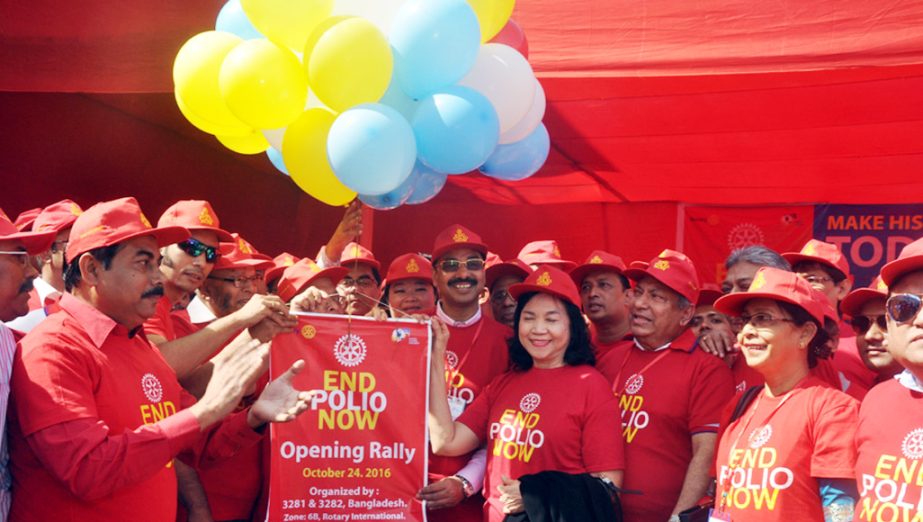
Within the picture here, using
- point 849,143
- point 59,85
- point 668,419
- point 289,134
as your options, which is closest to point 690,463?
point 668,419

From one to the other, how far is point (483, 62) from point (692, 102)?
2.11 meters

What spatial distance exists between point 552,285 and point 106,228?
184 cm

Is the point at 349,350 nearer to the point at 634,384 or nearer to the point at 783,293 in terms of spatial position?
the point at 634,384

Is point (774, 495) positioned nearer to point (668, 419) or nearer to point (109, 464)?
point (668, 419)

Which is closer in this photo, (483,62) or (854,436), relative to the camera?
(854,436)

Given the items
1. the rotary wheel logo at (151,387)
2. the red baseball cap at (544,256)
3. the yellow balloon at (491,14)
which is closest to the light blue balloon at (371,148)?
the yellow balloon at (491,14)

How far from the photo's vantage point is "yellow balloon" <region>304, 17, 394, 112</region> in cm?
366

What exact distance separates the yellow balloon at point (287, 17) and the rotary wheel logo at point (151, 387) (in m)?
1.37

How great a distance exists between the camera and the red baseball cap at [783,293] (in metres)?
3.49

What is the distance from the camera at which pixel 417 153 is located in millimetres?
3969

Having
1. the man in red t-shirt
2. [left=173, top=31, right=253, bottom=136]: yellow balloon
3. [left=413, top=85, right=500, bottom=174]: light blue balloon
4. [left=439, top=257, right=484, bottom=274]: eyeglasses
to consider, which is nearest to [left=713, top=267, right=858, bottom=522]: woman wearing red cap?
[left=413, top=85, right=500, bottom=174]: light blue balloon

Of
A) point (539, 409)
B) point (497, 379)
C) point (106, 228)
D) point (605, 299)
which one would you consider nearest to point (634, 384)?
point (539, 409)

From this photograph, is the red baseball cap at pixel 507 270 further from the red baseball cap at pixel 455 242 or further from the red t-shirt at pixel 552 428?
the red t-shirt at pixel 552 428

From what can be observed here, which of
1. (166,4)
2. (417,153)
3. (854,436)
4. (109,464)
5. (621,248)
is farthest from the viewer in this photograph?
(621,248)
